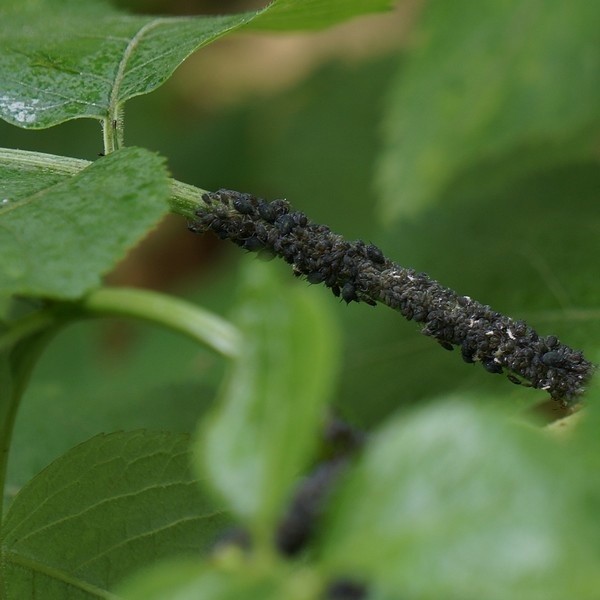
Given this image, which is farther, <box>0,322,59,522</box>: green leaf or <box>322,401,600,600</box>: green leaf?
<box>0,322,59,522</box>: green leaf

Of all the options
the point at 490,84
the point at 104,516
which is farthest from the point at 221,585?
the point at 490,84

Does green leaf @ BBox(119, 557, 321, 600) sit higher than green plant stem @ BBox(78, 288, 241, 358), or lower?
higher

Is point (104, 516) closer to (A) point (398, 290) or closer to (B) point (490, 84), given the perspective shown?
(A) point (398, 290)

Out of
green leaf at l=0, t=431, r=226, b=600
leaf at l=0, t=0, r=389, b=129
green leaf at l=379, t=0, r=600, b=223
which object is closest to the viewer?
green leaf at l=0, t=431, r=226, b=600

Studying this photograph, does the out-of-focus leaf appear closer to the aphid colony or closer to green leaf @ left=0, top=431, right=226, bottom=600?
the aphid colony

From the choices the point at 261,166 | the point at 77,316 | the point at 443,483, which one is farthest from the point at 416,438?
the point at 261,166

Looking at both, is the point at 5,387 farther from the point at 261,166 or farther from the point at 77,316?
the point at 261,166

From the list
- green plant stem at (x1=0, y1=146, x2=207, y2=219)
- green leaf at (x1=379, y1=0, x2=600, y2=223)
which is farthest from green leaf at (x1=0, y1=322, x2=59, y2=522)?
green leaf at (x1=379, y1=0, x2=600, y2=223)
